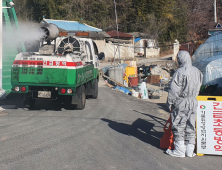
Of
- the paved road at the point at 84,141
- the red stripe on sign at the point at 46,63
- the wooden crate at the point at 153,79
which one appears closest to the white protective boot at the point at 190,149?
the paved road at the point at 84,141

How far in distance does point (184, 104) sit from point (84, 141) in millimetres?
2297

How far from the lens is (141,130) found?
26.6 ft

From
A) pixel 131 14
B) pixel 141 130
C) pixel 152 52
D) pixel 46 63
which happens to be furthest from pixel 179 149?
pixel 131 14

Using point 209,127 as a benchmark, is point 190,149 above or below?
below

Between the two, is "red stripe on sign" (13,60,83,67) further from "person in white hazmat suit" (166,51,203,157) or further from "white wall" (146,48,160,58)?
"white wall" (146,48,160,58)

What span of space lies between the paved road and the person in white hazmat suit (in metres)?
0.27

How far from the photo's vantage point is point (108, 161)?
5574 mm

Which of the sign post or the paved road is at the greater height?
the sign post

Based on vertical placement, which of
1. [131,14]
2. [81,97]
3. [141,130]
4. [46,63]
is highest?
[131,14]

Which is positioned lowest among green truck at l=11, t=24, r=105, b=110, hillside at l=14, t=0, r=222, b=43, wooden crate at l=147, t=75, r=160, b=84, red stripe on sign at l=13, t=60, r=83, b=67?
wooden crate at l=147, t=75, r=160, b=84

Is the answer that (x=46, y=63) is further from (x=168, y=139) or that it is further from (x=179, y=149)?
(x=179, y=149)

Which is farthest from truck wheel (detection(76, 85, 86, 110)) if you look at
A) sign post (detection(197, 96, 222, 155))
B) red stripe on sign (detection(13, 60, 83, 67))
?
sign post (detection(197, 96, 222, 155))

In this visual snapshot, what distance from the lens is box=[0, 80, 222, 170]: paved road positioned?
17.8 feet

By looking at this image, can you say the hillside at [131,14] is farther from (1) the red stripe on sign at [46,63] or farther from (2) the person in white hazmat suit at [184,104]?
(2) the person in white hazmat suit at [184,104]
